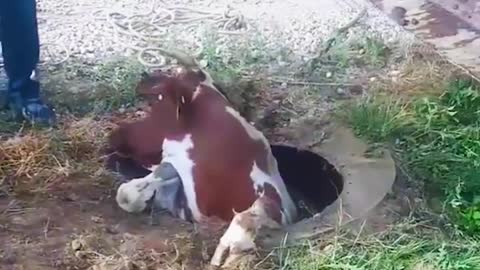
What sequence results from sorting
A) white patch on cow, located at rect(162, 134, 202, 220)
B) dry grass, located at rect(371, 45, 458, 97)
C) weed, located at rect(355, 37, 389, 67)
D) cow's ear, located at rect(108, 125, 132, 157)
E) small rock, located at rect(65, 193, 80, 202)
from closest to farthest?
white patch on cow, located at rect(162, 134, 202, 220), small rock, located at rect(65, 193, 80, 202), cow's ear, located at rect(108, 125, 132, 157), dry grass, located at rect(371, 45, 458, 97), weed, located at rect(355, 37, 389, 67)

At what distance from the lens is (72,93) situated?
10.5ft

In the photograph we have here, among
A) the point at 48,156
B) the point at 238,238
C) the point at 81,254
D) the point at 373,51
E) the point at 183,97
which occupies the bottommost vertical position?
the point at 373,51

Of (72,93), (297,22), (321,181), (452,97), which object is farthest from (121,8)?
(321,181)

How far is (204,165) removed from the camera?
2.27 meters

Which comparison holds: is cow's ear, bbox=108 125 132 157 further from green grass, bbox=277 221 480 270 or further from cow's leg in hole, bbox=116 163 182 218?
green grass, bbox=277 221 480 270

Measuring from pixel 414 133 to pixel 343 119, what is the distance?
201mm

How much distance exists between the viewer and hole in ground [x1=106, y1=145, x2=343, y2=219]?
248cm

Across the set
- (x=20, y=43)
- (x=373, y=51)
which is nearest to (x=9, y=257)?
(x=20, y=43)

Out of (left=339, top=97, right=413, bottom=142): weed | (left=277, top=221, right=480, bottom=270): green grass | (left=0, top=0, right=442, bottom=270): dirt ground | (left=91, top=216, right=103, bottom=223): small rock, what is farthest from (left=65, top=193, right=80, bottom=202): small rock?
(left=339, top=97, right=413, bottom=142): weed

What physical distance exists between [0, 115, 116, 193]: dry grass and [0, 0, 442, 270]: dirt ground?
30 millimetres

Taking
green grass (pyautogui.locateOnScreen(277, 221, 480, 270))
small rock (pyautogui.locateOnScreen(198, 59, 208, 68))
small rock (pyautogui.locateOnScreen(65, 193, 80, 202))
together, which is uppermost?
green grass (pyautogui.locateOnScreen(277, 221, 480, 270))

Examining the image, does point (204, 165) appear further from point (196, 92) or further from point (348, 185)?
point (348, 185)

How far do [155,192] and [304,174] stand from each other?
46 centimetres

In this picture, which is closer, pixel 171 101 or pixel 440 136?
pixel 171 101
